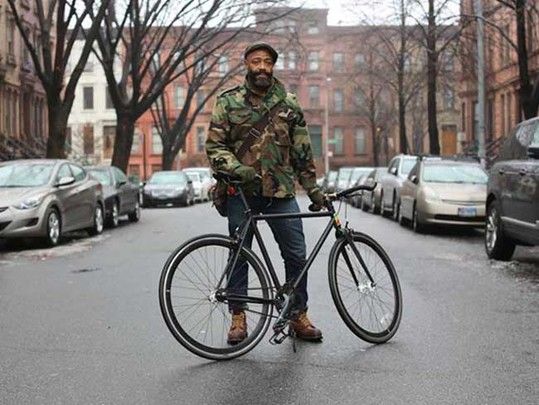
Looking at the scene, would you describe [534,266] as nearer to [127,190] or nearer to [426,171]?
[426,171]

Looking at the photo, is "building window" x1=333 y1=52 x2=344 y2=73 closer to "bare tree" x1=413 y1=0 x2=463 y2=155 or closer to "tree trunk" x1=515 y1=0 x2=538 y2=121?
"bare tree" x1=413 y1=0 x2=463 y2=155

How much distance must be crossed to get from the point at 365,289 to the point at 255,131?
1.37 m

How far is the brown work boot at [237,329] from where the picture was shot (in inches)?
221

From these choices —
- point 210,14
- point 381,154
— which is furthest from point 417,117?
point 210,14

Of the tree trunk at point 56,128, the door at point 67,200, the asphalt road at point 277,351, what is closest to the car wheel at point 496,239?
the asphalt road at point 277,351

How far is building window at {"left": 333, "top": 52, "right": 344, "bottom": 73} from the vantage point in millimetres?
77000

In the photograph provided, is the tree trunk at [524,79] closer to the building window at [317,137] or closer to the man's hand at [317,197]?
the man's hand at [317,197]

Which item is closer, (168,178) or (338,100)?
(168,178)

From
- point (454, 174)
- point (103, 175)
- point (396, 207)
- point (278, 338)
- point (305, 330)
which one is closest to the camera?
point (278, 338)

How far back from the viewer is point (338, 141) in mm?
79250

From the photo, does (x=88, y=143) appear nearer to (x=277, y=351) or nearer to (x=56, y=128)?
(x=56, y=128)

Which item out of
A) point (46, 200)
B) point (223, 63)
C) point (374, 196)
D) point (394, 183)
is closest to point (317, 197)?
point (46, 200)

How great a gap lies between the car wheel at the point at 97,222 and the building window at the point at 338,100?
6421 centimetres

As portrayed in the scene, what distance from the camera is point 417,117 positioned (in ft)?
185
